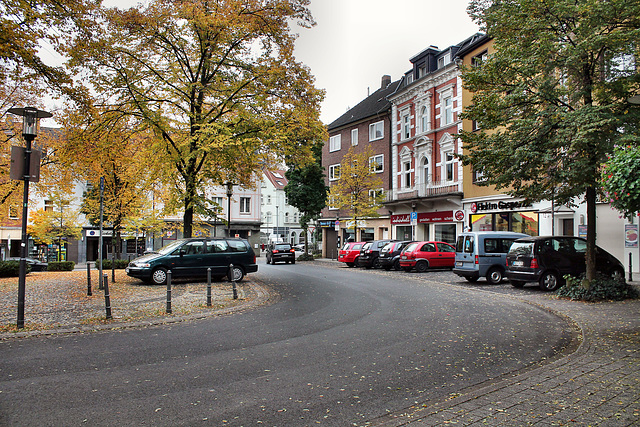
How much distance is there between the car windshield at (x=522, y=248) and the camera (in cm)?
1519

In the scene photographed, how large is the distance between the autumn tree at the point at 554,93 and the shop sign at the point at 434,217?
61.3ft

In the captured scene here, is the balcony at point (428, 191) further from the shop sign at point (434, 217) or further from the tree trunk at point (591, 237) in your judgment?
the tree trunk at point (591, 237)

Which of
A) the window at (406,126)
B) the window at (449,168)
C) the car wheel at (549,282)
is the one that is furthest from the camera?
the window at (406,126)

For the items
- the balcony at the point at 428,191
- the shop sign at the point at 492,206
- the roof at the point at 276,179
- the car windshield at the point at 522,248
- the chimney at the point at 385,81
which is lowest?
the car windshield at the point at 522,248

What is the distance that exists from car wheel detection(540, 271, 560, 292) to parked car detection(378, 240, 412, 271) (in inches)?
419

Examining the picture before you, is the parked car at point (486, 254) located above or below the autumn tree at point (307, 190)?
below

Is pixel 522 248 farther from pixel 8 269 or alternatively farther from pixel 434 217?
pixel 8 269

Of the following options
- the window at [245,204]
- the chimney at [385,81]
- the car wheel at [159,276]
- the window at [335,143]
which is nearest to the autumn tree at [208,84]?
the car wheel at [159,276]

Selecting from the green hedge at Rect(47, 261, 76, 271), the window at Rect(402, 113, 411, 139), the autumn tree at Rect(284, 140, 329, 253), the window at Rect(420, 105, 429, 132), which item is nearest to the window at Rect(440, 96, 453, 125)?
the window at Rect(420, 105, 429, 132)

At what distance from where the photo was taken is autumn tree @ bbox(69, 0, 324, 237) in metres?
16.4

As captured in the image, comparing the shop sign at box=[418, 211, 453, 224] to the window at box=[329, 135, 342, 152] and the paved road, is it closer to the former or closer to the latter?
the window at box=[329, 135, 342, 152]

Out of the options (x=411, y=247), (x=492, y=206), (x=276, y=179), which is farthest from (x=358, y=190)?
(x=276, y=179)

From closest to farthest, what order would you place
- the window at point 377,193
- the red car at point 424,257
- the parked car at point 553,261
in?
1. the parked car at point 553,261
2. the red car at point 424,257
3. the window at point 377,193

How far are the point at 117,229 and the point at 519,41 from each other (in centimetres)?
2443
